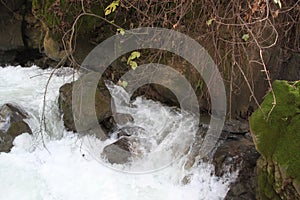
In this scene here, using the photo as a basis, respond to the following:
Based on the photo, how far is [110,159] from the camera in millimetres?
3381

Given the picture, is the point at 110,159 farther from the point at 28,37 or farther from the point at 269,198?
the point at 28,37

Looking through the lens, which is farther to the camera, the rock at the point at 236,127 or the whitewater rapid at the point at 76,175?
the rock at the point at 236,127

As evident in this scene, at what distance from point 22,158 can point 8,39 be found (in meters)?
3.26

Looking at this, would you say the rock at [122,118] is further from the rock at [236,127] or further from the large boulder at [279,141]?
the large boulder at [279,141]

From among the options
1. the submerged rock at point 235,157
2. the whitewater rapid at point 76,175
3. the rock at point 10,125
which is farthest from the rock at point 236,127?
the rock at point 10,125

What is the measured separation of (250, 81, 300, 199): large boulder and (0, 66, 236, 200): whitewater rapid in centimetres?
62

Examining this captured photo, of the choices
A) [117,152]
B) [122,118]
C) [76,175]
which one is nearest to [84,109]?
[122,118]

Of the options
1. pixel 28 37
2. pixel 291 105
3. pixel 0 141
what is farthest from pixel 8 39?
pixel 291 105

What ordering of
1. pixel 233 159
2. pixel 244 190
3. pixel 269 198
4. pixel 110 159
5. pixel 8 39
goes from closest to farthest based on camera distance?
pixel 269 198, pixel 244 190, pixel 233 159, pixel 110 159, pixel 8 39

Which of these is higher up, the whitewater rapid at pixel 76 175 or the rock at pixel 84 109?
the rock at pixel 84 109

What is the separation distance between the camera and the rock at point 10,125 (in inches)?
137

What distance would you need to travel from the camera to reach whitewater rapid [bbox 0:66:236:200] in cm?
304

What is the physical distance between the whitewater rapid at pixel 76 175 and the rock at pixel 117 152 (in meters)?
0.09

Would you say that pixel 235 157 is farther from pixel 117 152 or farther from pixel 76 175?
pixel 76 175
